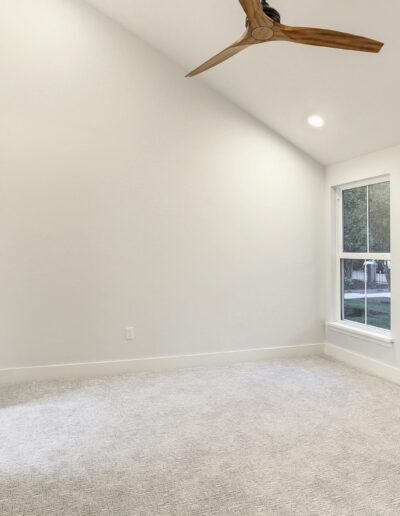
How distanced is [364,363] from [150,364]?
2015 mm

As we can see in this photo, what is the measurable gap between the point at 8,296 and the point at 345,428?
282 centimetres

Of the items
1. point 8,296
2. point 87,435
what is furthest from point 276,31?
point 8,296

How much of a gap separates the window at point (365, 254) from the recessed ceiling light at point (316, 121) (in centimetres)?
75

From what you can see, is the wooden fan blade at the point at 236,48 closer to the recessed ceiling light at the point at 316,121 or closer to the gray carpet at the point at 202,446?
the recessed ceiling light at the point at 316,121

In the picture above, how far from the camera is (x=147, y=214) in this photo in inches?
157

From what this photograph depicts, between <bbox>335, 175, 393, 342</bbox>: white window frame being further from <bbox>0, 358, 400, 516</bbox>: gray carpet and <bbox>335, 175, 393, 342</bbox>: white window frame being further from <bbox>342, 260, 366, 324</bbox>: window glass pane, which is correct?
<bbox>0, 358, 400, 516</bbox>: gray carpet

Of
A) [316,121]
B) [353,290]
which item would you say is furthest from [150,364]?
[316,121]

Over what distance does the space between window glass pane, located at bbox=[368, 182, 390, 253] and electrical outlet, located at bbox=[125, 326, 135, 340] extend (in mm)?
2400

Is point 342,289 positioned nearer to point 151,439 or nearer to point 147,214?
point 147,214

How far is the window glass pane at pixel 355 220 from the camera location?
418 centimetres

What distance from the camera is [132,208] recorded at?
394 cm

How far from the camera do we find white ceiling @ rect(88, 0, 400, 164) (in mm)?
2746

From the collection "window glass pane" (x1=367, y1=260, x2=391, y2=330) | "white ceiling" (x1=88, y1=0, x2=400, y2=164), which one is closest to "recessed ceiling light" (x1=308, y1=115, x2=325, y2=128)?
"white ceiling" (x1=88, y1=0, x2=400, y2=164)

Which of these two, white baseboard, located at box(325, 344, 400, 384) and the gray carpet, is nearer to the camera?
the gray carpet
